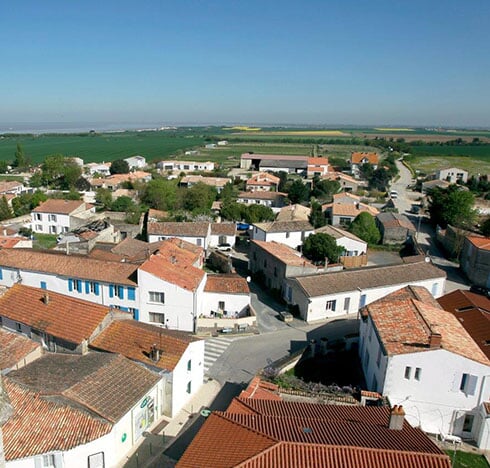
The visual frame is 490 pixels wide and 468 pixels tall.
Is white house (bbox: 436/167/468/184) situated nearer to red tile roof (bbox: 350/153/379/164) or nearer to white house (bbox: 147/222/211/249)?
red tile roof (bbox: 350/153/379/164)

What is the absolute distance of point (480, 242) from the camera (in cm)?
4334

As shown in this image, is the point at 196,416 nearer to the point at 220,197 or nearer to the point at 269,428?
the point at 269,428

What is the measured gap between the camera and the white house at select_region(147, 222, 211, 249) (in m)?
47.6

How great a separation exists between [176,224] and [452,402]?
34.9 metres

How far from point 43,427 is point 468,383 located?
18834 millimetres

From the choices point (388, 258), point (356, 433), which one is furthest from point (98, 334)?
point (388, 258)

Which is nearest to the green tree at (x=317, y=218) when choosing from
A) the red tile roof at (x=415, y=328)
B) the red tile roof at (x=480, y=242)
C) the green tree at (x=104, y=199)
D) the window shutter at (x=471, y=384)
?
the red tile roof at (x=480, y=242)

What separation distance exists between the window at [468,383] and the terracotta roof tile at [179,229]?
102 ft

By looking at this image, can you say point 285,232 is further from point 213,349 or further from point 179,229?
point 213,349

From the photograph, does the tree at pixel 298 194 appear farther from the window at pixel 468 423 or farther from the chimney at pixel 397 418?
the chimney at pixel 397 418

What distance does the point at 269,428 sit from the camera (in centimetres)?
1590

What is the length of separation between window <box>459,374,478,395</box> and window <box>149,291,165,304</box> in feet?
61.6

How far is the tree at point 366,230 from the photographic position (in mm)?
53688

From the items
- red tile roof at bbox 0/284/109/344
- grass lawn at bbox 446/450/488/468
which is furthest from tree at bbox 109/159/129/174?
grass lawn at bbox 446/450/488/468
